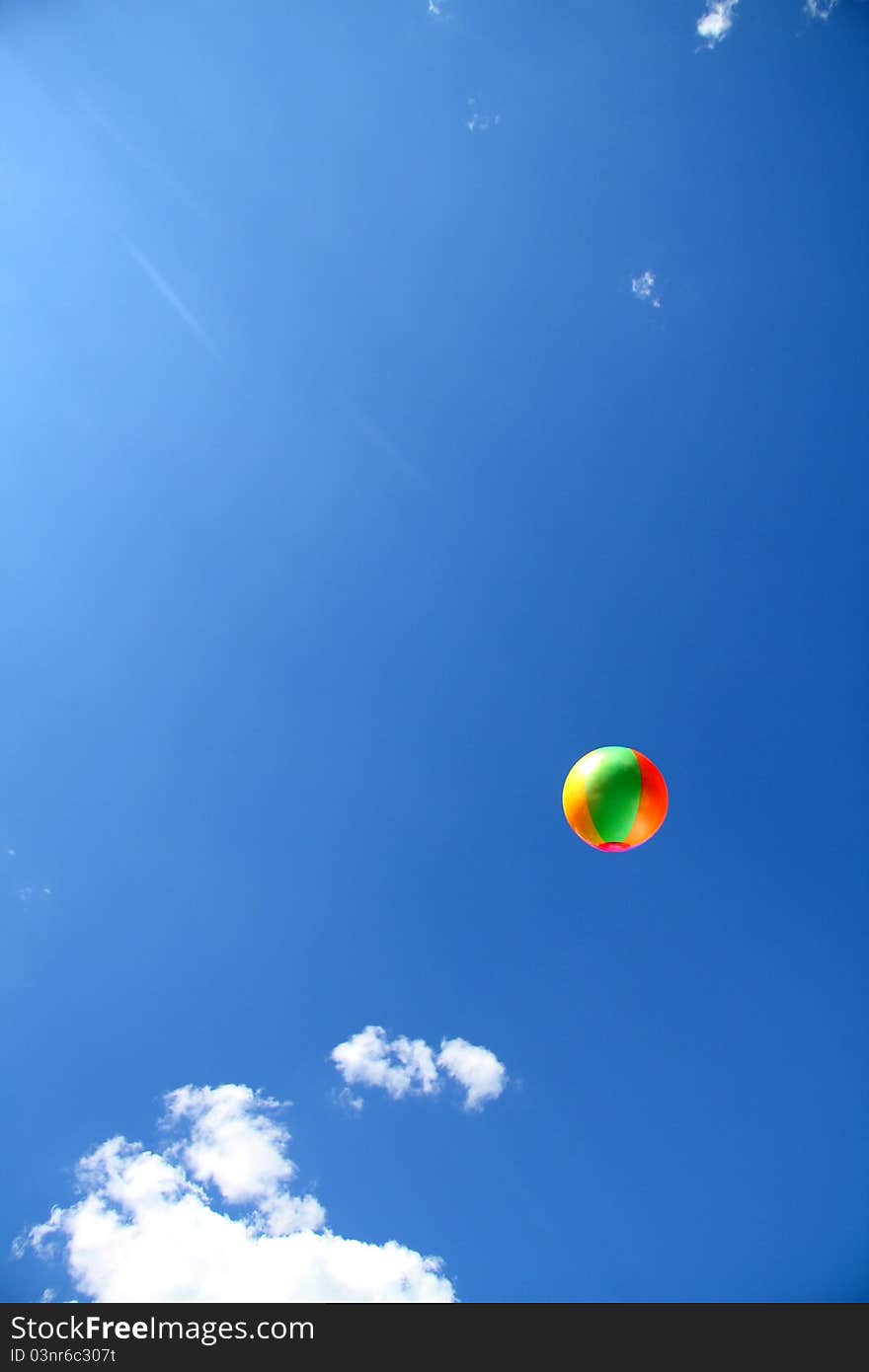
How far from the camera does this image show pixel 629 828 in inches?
271

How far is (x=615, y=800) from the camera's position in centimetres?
674

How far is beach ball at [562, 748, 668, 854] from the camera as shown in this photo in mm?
6770

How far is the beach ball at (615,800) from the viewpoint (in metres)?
6.77
